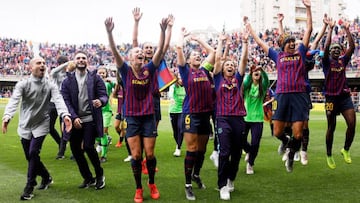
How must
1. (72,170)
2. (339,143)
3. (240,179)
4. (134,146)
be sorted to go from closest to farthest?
(134,146)
(240,179)
(72,170)
(339,143)

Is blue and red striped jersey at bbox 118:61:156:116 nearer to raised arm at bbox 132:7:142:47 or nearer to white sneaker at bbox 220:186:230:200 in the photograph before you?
raised arm at bbox 132:7:142:47

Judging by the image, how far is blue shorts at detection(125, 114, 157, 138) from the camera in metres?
6.46

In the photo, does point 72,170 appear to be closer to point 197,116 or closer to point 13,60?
point 197,116

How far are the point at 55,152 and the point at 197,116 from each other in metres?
5.88

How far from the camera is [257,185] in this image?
23.9ft

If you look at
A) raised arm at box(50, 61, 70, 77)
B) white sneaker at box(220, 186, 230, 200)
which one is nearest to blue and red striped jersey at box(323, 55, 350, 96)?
white sneaker at box(220, 186, 230, 200)

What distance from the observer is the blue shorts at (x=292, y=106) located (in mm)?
7254

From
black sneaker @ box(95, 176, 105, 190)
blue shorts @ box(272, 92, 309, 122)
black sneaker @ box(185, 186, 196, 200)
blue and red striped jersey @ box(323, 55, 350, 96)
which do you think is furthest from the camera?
blue and red striped jersey @ box(323, 55, 350, 96)

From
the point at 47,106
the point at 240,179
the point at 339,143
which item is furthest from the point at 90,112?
the point at 339,143

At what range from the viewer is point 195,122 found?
21.9 ft

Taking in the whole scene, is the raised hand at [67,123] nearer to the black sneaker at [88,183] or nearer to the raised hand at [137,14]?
the black sneaker at [88,183]

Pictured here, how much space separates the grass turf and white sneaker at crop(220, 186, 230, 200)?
0.27 feet

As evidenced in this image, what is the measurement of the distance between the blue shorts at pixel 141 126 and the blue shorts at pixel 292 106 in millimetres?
2095

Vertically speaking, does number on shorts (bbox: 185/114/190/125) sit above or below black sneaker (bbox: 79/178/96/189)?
above
